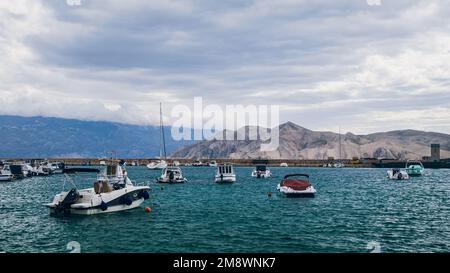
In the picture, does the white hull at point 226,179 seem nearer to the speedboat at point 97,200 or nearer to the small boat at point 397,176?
the speedboat at point 97,200

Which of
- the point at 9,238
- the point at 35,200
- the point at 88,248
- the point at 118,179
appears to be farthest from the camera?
the point at 35,200

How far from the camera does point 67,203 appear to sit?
52.4 m

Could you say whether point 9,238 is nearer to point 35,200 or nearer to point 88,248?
point 88,248

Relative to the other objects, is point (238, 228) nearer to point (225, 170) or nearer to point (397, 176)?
point (225, 170)

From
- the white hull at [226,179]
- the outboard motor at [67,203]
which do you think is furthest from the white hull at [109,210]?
the white hull at [226,179]

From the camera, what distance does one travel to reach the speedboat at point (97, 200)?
52406 millimetres

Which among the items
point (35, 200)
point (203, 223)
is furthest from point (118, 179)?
point (203, 223)

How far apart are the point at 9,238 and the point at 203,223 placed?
62.6ft

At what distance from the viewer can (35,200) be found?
7469cm

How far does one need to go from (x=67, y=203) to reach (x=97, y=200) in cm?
351
